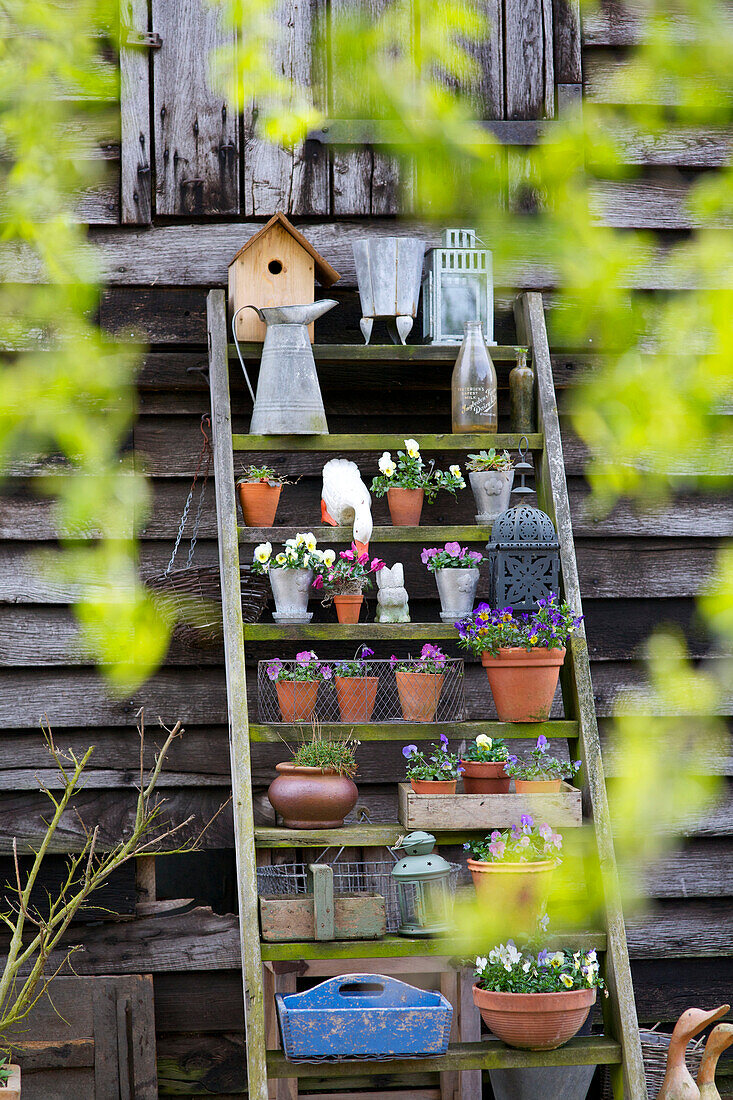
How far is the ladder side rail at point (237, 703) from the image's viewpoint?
227cm

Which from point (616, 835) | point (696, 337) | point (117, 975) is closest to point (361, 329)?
point (696, 337)

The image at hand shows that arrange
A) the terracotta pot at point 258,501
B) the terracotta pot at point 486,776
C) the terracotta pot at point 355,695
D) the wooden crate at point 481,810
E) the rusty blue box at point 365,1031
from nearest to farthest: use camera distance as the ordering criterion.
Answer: the rusty blue box at point 365,1031 → the wooden crate at point 481,810 → the terracotta pot at point 486,776 → the terracotta pot at point 355,695 → the terracotta pot at point 258,501

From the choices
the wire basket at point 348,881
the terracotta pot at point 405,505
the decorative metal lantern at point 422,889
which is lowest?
the wire basket at point 348,881

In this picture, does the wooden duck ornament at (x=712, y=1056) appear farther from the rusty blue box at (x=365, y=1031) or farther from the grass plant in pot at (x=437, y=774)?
the grass plant in pot at (x=437, y=774)

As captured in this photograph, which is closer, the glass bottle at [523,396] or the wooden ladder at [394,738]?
the wooden ladder at [394,738]

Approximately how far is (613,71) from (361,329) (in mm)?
1142

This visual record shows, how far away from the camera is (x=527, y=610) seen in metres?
2.67

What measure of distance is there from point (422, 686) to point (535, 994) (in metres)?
0.74

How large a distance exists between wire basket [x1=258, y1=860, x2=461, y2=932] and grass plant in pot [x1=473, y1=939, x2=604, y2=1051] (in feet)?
0.88

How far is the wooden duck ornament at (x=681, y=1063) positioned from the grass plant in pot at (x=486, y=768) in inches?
25.7

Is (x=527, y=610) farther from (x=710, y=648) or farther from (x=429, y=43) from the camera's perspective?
(x=429, y=43)

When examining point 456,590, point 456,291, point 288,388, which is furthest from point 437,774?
point 456,291

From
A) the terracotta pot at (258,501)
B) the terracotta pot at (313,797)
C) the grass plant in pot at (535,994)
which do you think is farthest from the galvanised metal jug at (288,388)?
the grass plant in pot at (535,994)

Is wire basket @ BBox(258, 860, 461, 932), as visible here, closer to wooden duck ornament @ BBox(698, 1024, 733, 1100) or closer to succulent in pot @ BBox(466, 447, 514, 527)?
wooden duck ornament @ BBox(698, 1024, 733, 1100)
